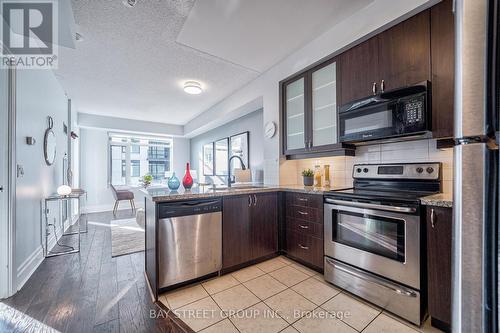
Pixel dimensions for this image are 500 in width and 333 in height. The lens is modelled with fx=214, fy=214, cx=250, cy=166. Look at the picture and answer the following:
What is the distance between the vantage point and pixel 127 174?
6.49 metres

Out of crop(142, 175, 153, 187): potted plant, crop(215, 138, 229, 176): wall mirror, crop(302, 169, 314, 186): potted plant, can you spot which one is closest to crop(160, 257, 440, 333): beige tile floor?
crop(302, 169, 314, 186): potted plant

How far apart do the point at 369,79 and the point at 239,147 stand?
9.81ft

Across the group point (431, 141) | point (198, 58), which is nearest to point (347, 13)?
point (431, 141)

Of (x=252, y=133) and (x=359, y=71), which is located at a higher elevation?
(x=359, y=71)

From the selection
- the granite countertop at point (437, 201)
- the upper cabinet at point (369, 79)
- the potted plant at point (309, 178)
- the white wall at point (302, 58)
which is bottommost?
the granite countertop at point (437, 201)

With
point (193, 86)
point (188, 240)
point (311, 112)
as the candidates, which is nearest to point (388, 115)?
point (311, 112)

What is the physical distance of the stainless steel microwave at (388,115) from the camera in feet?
5.43

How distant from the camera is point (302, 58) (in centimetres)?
267

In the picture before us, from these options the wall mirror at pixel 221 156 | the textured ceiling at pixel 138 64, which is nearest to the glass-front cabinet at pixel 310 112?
the textured ceiling at pixel 138 64

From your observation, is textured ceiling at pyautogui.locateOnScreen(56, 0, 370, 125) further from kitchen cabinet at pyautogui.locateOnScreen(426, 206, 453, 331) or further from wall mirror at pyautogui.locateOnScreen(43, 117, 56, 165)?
kitchen cabinet at pyautogui.locateOnScreen(426, 206, 453, 331)

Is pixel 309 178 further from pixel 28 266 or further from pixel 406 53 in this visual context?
pixel 28 266

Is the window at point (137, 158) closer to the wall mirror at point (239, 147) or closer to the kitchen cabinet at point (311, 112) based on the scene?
the wall mirror at point (239, 147)

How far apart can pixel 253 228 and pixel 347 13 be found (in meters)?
2.41

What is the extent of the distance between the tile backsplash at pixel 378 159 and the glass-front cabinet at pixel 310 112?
0.24 m
